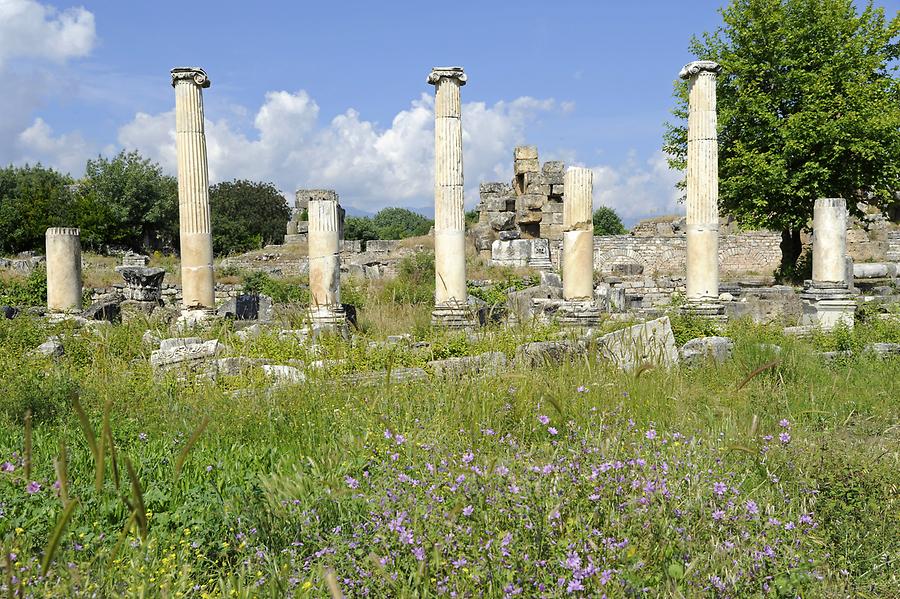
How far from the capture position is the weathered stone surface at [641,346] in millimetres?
8227

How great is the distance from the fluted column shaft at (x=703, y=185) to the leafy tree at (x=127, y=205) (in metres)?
35.1

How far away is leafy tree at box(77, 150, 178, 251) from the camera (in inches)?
1652

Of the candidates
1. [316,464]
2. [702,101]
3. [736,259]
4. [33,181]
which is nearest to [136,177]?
[33,181]

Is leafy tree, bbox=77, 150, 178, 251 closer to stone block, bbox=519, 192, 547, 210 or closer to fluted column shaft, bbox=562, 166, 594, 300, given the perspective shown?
stone block, bbox=519, 192, 547, 210

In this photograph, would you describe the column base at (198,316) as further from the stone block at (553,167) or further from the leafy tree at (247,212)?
the leafy tree at (247,212)

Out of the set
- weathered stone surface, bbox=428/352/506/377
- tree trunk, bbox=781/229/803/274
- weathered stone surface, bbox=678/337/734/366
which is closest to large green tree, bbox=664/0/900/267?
tree trunk, bbox=781/229/803/274

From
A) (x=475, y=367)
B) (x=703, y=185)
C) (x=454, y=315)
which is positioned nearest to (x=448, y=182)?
(x=454, y=315)

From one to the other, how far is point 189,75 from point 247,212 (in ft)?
141

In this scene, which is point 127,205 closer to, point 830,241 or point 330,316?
point 330,316

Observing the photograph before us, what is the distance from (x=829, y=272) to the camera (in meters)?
15.5

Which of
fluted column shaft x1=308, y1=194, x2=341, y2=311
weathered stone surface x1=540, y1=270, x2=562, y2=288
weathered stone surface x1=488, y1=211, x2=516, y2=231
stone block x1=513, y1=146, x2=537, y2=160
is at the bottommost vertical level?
weathered stone surface x1=540, y1=270, x2=562, y2=288

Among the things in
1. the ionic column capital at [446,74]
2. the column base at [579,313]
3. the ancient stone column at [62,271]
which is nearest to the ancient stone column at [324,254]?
the ionic column capital at [446,74]

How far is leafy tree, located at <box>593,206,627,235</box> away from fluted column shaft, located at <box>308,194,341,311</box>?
137 ft

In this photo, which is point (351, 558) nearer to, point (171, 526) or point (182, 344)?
point (171, 526)
